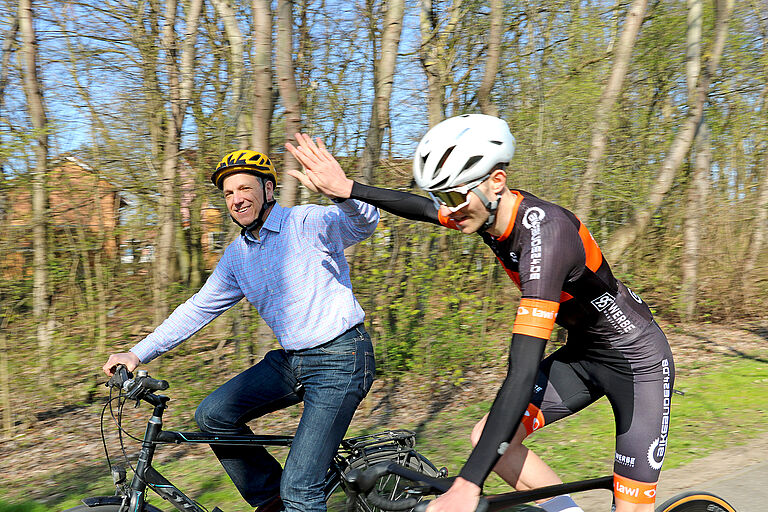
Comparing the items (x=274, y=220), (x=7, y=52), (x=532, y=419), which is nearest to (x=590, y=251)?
(x=532, y=419)

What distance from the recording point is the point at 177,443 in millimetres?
3006

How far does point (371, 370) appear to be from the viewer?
3.22 metres

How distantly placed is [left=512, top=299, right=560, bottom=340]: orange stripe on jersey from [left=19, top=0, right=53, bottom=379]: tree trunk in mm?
5938

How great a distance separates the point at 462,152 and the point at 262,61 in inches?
170

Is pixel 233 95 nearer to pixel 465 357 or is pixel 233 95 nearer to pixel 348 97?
pixel 348 97

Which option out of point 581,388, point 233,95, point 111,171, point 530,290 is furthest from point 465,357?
point 530,290

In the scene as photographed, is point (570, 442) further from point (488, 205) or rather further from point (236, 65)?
point (236, 65)

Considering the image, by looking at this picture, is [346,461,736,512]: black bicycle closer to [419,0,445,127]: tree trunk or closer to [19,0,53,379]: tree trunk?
[19,0,53,379]: tree trunk

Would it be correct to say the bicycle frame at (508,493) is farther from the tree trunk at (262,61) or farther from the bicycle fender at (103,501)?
the tree trunk at (262,61)

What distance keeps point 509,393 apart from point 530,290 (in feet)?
1.16

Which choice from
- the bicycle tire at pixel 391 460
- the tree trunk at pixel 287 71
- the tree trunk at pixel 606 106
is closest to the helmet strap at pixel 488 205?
the bicycle tire at pixel 391 460

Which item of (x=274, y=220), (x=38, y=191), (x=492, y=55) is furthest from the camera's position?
(x=492, y=55)

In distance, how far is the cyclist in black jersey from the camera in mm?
2125

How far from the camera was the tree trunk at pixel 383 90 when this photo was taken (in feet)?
23.0
